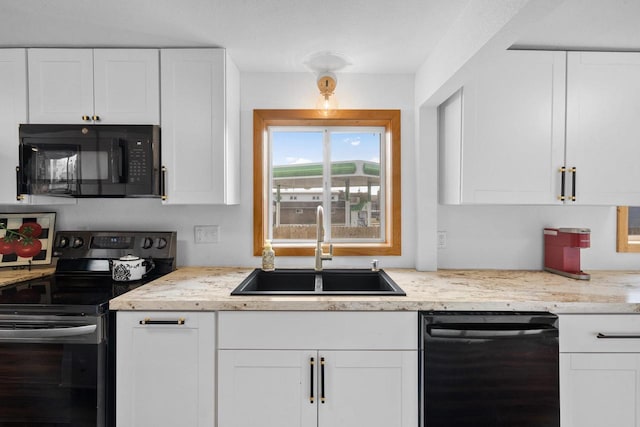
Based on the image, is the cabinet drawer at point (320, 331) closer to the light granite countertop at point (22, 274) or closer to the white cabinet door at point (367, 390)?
the white cabinet door at point (367, 390)

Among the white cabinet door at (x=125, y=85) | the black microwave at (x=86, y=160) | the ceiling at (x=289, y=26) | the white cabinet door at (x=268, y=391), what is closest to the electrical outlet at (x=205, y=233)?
the black microwave at (x=86, y=160)

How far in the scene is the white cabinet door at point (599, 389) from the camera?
4.96ft

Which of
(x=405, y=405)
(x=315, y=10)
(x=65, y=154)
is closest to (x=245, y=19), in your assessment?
(x=315, y=10)

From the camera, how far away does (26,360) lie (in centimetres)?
146

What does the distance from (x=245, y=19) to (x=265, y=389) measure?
1.70 metres

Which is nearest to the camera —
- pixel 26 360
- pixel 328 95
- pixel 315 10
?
pixel 26 360

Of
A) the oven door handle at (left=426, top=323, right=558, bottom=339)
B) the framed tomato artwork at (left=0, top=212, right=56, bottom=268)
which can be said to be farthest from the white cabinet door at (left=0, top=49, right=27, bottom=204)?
the oven door handle at (left=426, top=323, right=558, bottom=339)

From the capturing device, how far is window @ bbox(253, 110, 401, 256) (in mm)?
Answer: 2393

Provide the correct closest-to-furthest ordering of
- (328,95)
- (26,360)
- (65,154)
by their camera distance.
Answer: (26,360) < (65,154) < (328,95)

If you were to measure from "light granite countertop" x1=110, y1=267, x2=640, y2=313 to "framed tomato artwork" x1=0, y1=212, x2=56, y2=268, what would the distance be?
885 mm

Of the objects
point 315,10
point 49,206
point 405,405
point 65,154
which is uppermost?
point 315,10

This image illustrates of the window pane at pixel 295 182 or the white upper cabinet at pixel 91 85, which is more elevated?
the white upper cabinet at pixel 91 85

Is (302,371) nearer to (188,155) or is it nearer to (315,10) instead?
(188,155)

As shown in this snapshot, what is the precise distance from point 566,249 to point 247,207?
1965 mm
